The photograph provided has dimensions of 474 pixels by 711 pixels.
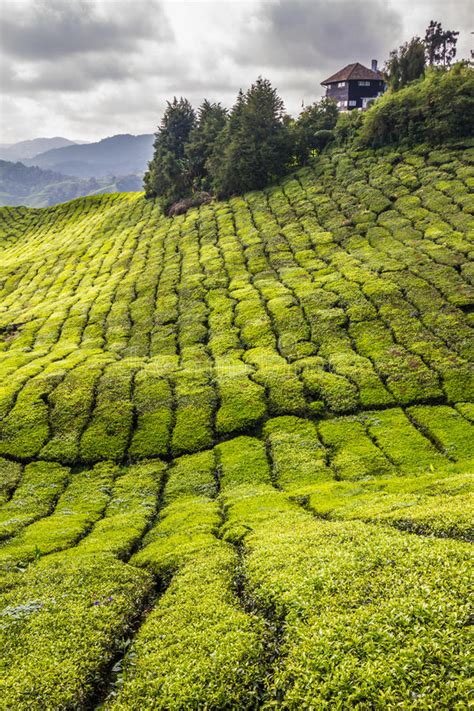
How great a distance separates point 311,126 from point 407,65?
56.6 ft

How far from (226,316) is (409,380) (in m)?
20.2

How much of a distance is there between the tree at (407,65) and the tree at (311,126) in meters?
10.2

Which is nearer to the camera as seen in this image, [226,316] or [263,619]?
[263,619]

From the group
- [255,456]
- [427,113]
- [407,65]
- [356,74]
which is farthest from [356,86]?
[255,456]

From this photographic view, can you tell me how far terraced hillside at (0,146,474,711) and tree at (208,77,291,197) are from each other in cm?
535

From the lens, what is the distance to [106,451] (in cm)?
3153

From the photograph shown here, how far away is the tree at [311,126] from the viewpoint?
250 feet

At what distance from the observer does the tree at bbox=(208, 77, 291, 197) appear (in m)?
74.4

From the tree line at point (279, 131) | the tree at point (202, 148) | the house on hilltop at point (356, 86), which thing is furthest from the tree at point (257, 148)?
the house on hilltop at point (356, 86)

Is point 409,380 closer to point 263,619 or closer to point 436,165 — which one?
point 263,619

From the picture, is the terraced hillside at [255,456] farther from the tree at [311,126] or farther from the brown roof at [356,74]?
the brown roof at [356,74]

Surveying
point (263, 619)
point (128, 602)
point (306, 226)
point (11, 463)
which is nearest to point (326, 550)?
point (263, 619)

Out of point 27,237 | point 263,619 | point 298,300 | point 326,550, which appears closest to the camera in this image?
point 263,619

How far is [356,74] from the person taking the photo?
116 metres
